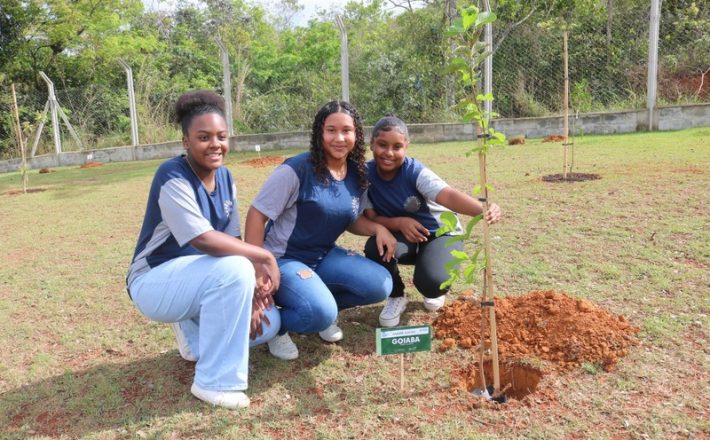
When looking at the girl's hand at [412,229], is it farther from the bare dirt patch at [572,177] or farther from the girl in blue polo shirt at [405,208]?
the bare dirt patch at [572,177]

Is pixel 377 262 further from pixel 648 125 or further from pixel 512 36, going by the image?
pixel 512 36

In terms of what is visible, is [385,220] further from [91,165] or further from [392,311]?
[91,165]

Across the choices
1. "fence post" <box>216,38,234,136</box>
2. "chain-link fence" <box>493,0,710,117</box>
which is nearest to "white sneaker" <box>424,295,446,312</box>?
"chain-link fence" <box>493,0,710,117</box>

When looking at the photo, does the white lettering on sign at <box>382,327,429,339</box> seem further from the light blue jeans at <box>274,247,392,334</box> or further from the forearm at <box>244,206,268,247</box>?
the forearm at <box>244,206,268,247</box>

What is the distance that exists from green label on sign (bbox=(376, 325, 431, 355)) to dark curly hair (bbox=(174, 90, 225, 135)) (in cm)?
134

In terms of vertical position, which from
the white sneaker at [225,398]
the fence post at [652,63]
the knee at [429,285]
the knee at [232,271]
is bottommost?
the white sneaker at [225,398]

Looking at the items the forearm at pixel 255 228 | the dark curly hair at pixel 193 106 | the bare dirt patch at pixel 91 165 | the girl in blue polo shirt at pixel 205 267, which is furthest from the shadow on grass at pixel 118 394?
the bare dirt patch at pixel 91 165

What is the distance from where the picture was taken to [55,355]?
10.4ft

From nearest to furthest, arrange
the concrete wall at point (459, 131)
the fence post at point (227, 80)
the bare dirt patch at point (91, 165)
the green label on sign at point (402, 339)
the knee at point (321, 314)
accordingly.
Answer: the green label on sign at point (402, 339) < the knee at point (321, 314) < the concrete wall at point (459, 131) < the fence post at point (227, 80) < the bare dirt patch at point (91, 165)

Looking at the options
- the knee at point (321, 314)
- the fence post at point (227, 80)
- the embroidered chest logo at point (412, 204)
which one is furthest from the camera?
the fence post at point (227, 80)

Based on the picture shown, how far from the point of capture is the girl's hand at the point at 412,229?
3.36 meters

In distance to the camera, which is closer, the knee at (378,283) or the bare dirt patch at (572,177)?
the knee at (378,283)

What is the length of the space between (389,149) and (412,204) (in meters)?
0.37

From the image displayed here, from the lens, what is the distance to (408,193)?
341 centimetres
